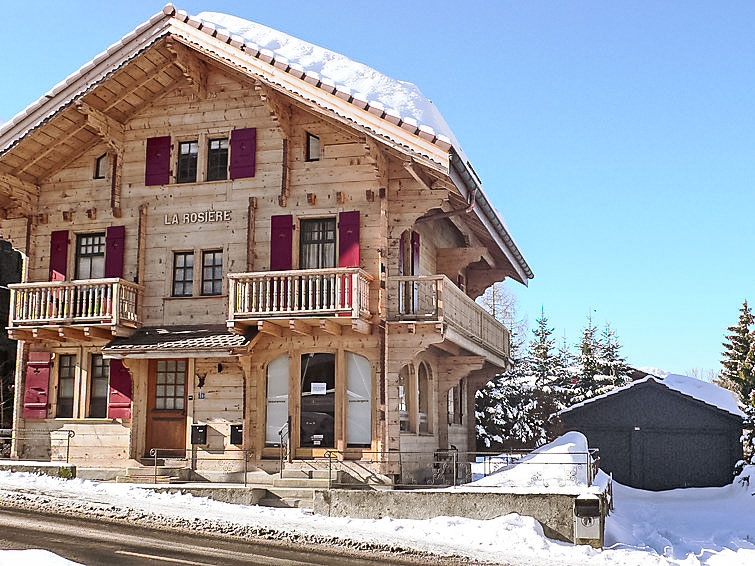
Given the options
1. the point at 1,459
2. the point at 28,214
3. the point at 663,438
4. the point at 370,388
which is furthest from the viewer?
the point at 663,438

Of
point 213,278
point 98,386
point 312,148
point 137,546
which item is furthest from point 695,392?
point 137,546

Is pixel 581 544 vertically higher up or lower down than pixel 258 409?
lower down

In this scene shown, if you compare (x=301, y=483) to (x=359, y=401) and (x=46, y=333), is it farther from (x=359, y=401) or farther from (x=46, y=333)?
(x=46, y=333)

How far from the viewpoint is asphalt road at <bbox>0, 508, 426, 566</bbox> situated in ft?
42.9

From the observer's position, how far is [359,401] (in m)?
20.6

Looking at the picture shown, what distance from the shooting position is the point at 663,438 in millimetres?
Answer: 35188

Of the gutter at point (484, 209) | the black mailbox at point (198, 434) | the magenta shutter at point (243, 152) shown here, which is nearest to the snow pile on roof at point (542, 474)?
the gutter at point (484, 209)

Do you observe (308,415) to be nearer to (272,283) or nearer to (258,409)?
(258,409)

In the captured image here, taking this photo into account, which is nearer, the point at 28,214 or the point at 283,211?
the point at 283,211

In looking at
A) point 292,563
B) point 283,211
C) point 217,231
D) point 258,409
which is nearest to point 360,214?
point 283,211

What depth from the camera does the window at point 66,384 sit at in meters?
22.6

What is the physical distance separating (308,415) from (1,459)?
25.7ft

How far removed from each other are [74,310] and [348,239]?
23.7ft

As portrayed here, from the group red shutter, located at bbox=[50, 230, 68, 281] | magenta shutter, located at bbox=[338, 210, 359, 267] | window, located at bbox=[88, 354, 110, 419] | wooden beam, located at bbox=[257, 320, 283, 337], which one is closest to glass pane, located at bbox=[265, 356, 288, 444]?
wooden beam, located at bbox=[257, 320, 283, 337]
